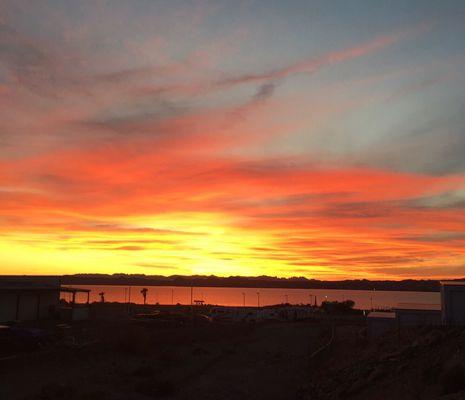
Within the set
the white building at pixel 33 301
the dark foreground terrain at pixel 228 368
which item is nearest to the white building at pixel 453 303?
the dark foreground terrain at pixel 228 368

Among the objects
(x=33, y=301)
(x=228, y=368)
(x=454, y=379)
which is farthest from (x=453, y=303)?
(x=33, y=301)

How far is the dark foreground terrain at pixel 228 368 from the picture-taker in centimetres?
2319

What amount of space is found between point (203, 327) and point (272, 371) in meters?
25.5

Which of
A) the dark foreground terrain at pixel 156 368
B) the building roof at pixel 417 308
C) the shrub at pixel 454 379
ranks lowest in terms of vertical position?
the dark foreground terrain at pixel 156 368

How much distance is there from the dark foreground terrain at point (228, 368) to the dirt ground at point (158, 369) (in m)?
0.06

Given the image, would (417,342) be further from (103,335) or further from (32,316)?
(32,316)

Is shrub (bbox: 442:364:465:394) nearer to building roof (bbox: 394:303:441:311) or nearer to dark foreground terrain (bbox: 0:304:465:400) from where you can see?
dark foreground terrain (bbox: 0:304:465:400)

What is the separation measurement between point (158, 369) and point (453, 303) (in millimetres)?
20739

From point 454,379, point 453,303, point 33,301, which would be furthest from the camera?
point 33,301

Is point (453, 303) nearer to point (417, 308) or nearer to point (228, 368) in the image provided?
point (417, 308)

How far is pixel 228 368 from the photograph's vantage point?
1444 inches

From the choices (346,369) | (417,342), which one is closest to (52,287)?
(346,369)

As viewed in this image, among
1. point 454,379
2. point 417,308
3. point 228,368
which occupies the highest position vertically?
point 417,308

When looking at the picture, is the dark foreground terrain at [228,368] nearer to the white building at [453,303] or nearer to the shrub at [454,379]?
A: the shrub at [454,379]
